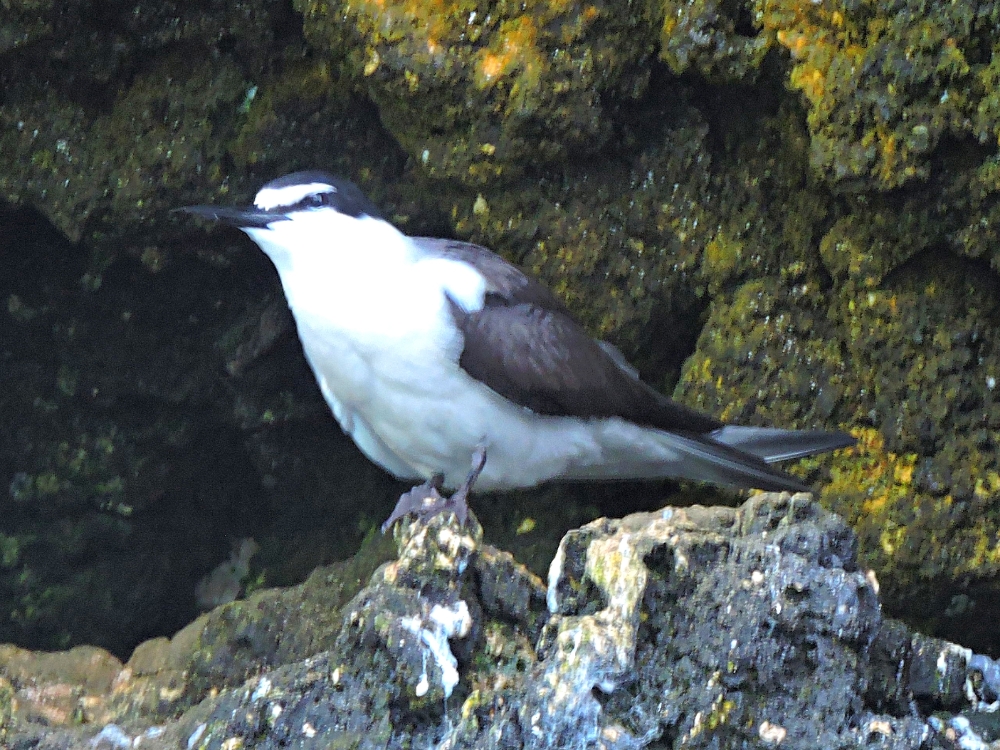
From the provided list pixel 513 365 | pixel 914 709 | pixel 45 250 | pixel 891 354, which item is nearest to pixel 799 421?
pixel 891 354

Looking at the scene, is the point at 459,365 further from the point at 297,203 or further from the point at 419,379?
the point at 297,203

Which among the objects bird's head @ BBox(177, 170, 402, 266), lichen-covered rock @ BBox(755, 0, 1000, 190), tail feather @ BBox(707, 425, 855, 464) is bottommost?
tail feather @ BBox(707, 425, 855, 464)

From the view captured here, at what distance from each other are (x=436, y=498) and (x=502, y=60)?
4.29 ft

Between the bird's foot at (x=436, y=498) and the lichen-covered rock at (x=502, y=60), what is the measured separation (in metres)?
0.95

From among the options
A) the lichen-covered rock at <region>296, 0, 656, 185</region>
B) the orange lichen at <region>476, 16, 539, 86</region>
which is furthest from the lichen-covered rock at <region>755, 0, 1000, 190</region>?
the orange lichen at <region>476, 16, 539, 86</region>

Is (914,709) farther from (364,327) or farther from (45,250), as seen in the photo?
(45,250)

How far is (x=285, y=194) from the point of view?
2.93m

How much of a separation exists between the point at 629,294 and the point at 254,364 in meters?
1.44

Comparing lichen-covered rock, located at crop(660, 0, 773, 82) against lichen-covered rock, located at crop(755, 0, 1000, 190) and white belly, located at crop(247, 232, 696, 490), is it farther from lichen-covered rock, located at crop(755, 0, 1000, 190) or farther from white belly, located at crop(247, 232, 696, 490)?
white belly, located at crop(247, 232, 696, 490)

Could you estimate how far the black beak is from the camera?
2.83 meters

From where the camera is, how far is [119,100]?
337cm

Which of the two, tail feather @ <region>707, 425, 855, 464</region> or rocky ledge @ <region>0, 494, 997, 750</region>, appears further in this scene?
tail feather @ <region>707, 425, 855, 464</region>

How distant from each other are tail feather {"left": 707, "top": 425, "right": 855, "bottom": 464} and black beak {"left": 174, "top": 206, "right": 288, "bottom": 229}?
150cm

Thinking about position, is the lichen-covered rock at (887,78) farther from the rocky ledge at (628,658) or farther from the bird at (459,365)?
the rocky ledge at (628,658)
